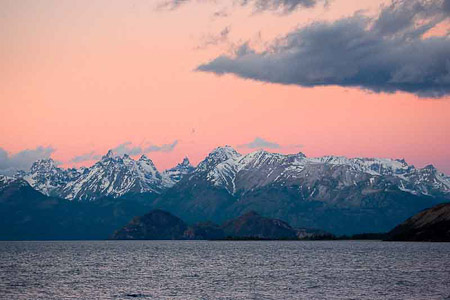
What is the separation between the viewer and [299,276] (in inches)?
6639

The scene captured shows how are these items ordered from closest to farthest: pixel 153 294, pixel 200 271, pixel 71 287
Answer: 1. pixel 153 294
2. pixel 71 287
3. pixel 200 271

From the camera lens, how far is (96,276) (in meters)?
170

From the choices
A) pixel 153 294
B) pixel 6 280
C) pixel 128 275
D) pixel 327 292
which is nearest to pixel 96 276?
pixel 128 275

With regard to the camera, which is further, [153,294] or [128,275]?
[128,275]

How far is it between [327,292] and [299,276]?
36972 millimetres

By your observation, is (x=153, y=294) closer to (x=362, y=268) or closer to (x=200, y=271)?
(x=200, y=271)

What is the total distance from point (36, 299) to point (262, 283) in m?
51.6

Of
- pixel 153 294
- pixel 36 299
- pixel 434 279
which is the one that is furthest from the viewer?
pixel 434 279

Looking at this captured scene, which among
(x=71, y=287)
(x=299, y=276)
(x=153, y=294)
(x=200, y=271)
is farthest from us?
(x=200, y=271)

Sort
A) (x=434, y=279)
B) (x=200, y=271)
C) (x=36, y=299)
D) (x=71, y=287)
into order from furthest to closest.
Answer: (x=200, y=271), (x=434, y=279), (x=71, y=287), (x=36, y=299)

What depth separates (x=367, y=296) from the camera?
124 m

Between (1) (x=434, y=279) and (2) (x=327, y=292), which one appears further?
(1) (x=434, y=279)

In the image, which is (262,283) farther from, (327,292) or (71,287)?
(71,287)

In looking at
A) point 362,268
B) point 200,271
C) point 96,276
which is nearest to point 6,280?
point 96,276
